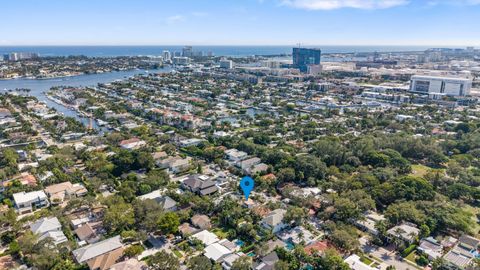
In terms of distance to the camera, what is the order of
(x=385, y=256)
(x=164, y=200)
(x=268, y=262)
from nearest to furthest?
(x=268, y=262)
(x=385, y=256)
(x=164, y=200)

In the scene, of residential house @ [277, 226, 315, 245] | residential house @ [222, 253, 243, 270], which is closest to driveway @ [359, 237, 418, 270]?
residential house @ [277, 226, 315, 245]

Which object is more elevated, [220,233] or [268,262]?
[268,262]

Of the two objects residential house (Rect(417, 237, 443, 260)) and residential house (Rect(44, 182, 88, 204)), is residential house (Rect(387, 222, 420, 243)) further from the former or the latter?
residential house (Rect(44, 182, 88, 204))

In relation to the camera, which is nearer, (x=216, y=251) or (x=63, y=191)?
(x=216, y=251)

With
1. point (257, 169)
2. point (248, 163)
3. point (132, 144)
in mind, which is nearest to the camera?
point (257, 169)

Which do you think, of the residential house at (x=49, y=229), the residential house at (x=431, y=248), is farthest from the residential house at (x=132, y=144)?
the residential house at (x=431, y=248)

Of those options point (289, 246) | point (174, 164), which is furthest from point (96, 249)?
point (174, 164)

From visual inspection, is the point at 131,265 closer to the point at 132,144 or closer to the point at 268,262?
the point at 268,262
